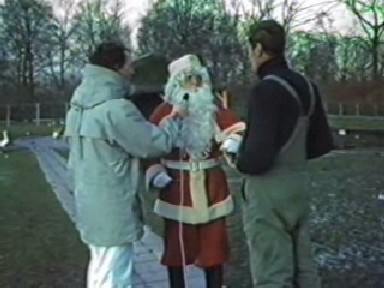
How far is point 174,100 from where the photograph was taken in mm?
5070

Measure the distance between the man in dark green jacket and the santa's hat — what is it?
0.74 meters

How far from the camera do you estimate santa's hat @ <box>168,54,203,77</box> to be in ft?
16.7

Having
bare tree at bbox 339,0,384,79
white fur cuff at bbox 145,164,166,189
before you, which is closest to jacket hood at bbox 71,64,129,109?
white fur cuff at bbox 145,164,166,189

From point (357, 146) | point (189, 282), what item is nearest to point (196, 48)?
point (357, 146)

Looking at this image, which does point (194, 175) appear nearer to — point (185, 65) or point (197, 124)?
point (197, 124)

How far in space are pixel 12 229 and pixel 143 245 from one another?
7.03 ft

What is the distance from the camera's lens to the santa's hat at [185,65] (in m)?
5.09

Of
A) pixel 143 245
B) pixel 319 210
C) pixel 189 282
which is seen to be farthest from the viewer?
pixel 319 210

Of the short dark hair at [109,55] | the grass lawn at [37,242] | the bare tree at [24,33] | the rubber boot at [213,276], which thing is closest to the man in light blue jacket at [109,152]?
the short dark hair at [109,55]

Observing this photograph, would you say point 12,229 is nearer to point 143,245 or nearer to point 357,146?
point 143,245

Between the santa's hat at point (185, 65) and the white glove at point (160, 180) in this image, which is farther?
the santa's hat at point (185, 65)

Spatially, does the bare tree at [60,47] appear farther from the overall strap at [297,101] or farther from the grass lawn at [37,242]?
the overall strap at [297,101]

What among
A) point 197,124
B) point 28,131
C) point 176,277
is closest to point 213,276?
point 176,277

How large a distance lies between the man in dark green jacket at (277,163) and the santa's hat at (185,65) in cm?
74
